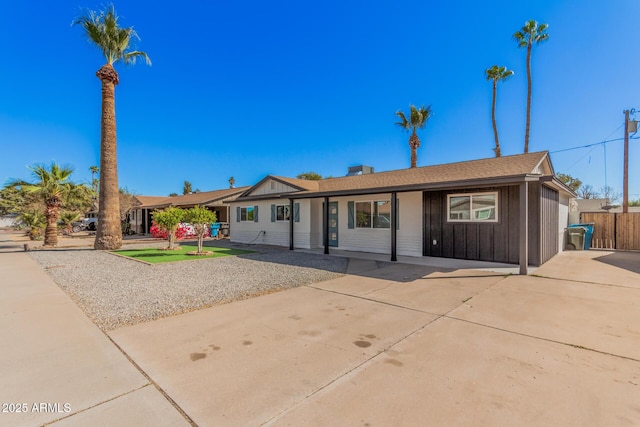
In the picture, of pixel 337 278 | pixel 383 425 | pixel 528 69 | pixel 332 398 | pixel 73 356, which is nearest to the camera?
pixel 383 425

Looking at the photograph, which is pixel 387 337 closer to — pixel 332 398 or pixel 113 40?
pixel 332 398

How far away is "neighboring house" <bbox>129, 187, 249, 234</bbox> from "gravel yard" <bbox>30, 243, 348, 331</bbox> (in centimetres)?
1133

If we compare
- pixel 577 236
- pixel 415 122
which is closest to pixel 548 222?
pixel 577 236

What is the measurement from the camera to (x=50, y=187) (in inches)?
587

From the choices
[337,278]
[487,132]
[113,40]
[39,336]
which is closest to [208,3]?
[113,40]

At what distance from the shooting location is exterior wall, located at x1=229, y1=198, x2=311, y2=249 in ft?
46.8

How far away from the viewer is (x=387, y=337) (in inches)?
151

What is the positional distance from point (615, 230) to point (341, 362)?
58.0 ft

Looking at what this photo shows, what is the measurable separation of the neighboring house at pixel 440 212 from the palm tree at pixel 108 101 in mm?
7115

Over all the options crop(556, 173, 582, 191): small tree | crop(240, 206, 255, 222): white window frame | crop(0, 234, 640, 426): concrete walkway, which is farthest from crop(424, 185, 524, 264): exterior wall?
crop(556, 173, 582, 191): small tree

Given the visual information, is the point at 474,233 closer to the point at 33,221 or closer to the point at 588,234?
the point at 588,234

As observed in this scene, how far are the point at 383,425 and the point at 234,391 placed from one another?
135 cm

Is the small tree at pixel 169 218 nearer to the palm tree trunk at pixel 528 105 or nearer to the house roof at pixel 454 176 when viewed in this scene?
the house roof at pixel 454 176

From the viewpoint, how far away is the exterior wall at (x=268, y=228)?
14.3 m
